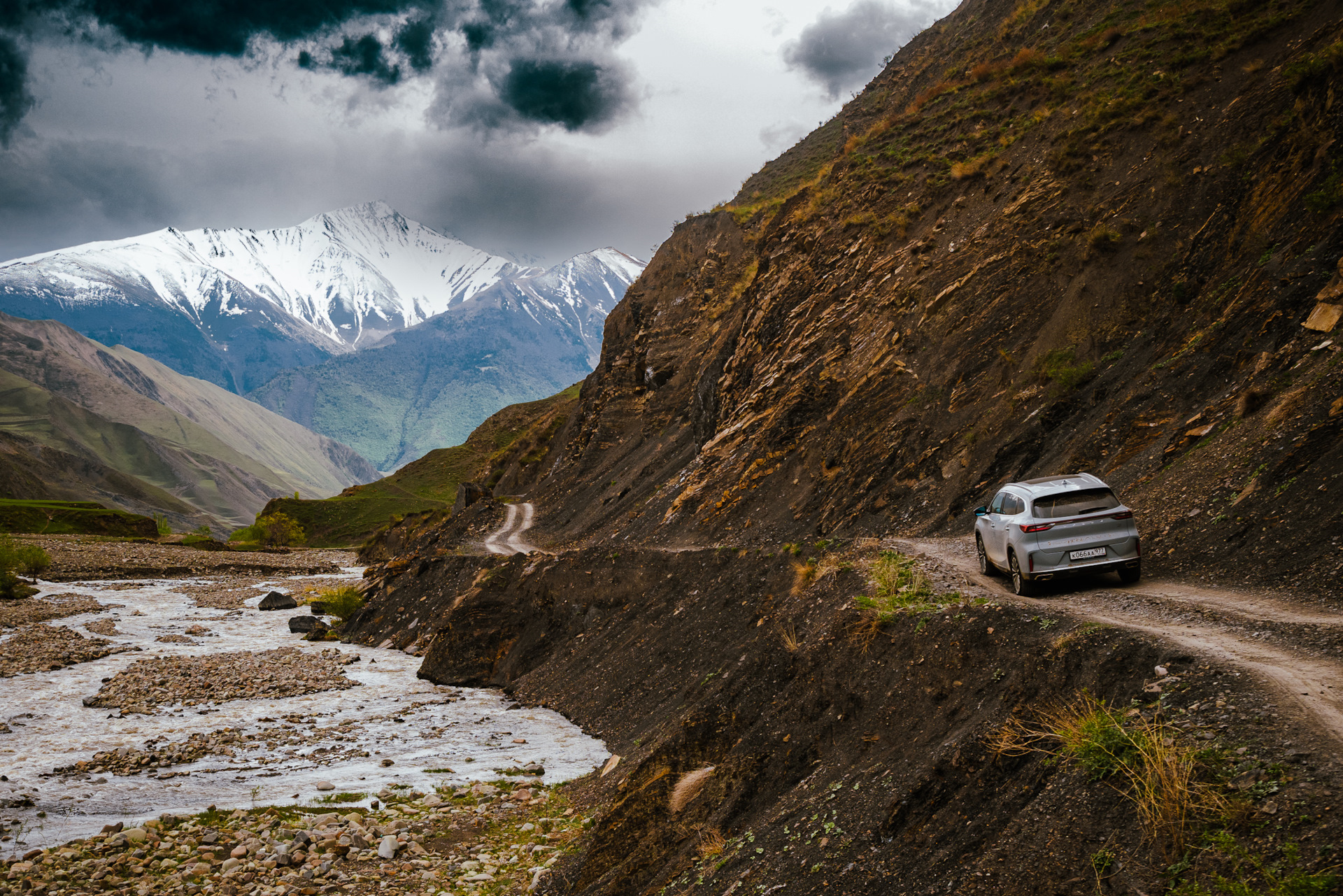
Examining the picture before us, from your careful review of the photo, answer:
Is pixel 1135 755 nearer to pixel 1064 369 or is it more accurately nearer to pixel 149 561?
pixel 1064 369

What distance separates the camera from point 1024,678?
7.80 meters

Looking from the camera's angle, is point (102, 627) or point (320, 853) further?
point (102, 627)

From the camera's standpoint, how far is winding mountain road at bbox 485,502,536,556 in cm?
4408

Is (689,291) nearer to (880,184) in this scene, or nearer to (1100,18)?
(880,184)

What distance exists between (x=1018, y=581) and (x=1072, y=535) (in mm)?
1095

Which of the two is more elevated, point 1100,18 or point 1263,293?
point 1100,18

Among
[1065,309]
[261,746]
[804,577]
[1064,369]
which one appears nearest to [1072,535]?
[804,577]

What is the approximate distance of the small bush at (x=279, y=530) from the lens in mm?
111062

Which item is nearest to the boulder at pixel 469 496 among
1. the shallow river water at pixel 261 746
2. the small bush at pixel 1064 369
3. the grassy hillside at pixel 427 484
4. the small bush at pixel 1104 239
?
the grassy hillside at pixel 427 484

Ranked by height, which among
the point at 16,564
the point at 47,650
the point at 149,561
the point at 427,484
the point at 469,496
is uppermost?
the point at 427,484

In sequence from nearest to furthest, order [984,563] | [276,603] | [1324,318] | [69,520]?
[1324,318], [984,563], [276,603], [69,520]

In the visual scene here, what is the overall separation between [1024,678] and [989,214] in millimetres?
24147

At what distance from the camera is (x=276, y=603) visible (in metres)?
50.7

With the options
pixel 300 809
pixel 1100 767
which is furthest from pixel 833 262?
pixel 1100 767
